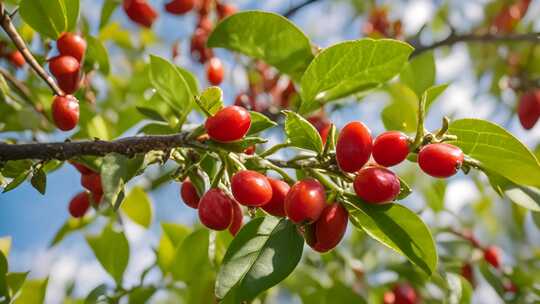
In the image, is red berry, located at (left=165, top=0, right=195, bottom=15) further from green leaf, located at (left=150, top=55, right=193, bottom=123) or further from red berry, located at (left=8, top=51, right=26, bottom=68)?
green leaf, located at (left=150, top=55, right=193, bottom=123)

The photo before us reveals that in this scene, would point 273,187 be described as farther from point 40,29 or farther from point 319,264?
point 319,264

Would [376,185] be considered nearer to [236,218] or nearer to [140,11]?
[236,218]

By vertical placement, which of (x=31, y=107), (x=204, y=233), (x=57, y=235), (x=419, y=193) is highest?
(x=31, y=107)

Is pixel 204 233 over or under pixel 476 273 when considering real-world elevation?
over

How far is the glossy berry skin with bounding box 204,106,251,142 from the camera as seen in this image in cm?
141

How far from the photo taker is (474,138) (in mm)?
1566

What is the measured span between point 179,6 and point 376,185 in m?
2.27

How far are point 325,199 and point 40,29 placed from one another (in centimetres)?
113

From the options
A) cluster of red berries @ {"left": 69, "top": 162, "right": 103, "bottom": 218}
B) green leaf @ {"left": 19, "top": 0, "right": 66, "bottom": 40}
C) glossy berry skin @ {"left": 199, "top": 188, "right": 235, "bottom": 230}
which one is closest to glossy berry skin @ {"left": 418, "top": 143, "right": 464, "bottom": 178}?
glossy berry skin @ {"left": 199, "top": 188, "right": 235, "bottom": 230}

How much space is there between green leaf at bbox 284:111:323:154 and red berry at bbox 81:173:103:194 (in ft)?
2.01

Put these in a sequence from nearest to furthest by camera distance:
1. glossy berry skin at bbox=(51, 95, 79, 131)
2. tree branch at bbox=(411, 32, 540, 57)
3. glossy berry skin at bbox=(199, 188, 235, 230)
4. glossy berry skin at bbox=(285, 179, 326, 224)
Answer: glossy berry skin at bbox=(285, 179, 326, 224), glossy berry skin at bbox=(199, 188, 235, 230), glossy berry skin at bbox=(51, 95, 79, 131), tree branch at bbox=(411, 32, 540, 57)

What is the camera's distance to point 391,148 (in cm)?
142

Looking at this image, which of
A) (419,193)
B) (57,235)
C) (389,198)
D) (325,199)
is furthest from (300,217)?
(419,193)

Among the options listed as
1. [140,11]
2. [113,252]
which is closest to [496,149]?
[113,252]
